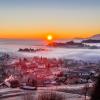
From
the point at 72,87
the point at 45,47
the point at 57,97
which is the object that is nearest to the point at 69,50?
the point at 45,47

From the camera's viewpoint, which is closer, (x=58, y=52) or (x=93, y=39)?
(x=93, y=39)

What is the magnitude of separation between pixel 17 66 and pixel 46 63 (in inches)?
26.7

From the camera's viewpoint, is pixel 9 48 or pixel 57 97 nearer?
pixel 57 97

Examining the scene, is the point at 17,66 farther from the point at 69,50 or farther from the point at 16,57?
the point at 69,50

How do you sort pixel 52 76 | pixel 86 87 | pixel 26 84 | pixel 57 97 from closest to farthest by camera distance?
pixel 57 97 < pixel 86 87 < pixel 26 84 < pixel 52 76

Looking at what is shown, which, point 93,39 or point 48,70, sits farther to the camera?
point 48,70

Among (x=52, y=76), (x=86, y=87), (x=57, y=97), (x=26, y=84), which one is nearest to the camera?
(x=57, y=97)

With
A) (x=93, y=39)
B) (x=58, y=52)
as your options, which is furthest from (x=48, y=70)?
(x=93, y=39)

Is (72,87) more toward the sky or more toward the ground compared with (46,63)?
more toward the ground

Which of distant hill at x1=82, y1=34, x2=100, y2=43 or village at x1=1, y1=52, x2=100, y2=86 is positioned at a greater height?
distant hill at x1=82, y1=34, x2=100, y2=43

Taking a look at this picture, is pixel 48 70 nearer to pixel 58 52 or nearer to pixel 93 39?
pixel 58 52

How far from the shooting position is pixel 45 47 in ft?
23.9

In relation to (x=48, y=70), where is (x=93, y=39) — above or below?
above

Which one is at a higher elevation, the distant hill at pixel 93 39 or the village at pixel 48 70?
the distant hill at pixel 93 39
